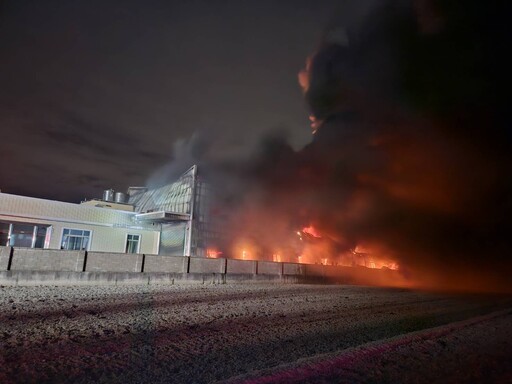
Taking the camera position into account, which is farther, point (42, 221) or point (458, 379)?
point (42, 221)

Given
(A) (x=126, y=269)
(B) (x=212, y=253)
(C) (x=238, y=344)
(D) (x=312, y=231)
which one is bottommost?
(C) (x=238, y=344)

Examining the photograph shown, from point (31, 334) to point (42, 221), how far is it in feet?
65.7

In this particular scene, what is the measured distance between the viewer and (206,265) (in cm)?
1759

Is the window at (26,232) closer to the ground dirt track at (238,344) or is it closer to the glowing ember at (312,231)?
the ground dirt track at (238,344)

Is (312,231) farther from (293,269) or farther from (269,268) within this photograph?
(269,268)

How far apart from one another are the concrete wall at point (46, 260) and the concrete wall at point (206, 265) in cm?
524

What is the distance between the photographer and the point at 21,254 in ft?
43.1

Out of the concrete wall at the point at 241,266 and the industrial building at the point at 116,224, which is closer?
the concrete wall at the point at 241,266

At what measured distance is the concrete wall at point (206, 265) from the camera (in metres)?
17.2

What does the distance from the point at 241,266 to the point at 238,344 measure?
1376 centimetres

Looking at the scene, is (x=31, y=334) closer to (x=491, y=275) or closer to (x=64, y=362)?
(x=64, y=362)

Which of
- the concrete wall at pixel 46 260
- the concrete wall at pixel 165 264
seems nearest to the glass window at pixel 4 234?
the concrete wall at pixel 46 260

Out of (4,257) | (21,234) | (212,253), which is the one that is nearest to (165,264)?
(4,257)

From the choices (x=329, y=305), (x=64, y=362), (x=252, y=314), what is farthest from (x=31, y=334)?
(x=329, y=305)
